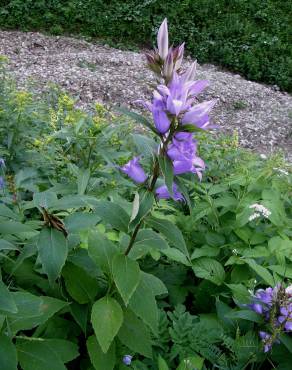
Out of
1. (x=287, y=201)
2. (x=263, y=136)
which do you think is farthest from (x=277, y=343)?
(x=263, y=136)

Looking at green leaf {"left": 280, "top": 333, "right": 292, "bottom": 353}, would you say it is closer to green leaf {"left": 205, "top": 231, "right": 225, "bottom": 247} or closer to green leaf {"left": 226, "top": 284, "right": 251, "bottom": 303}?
green leaf {"left": 226, "top": 284, "right": 251, "bottom": 303}

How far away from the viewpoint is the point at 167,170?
1.26 m

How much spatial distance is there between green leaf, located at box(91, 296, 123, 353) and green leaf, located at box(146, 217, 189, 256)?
27 centimetres

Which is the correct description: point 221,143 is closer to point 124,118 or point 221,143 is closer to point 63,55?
point 124,118

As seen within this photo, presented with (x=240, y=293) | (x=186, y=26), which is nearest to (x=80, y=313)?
(x=240, y=293)

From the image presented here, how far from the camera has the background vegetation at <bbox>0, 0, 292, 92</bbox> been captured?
30.2 feet

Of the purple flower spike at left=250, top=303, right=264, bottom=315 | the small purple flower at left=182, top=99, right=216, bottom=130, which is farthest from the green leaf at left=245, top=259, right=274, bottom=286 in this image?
the small purple flower at left=182, top=99, right=216, bottom=130

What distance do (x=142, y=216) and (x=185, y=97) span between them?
33cm

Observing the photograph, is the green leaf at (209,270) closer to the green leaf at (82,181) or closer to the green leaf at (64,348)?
the green leaf at (82,181)

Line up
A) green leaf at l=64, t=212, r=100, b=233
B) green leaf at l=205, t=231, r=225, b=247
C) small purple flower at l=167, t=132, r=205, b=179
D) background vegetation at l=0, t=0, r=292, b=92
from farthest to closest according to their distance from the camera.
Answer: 1. background vegetation at l=0, t=0, r=292, b=92
2. green leaf at l=205, t=231, r=225, b=247
3. green leaf at l=64, t=212, r=100, b=233
4. small purple flower at l=167, t=132, r=205, b=179

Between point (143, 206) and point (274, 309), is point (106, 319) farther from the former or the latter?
point (274, 309)

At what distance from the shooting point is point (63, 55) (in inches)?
310

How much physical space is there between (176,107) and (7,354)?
76cm

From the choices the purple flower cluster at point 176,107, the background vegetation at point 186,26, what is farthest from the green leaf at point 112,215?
the background vegetation at point 186,26
